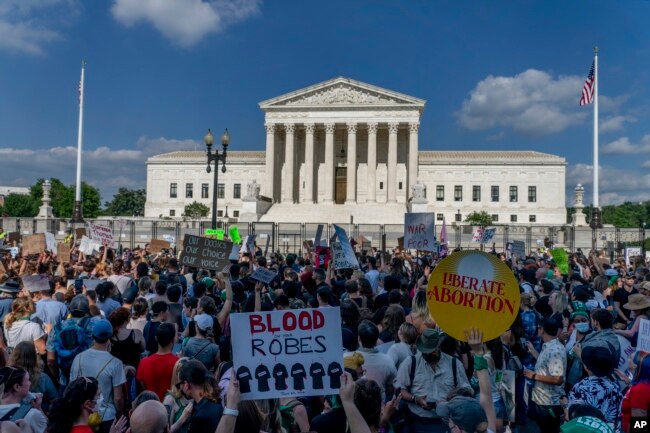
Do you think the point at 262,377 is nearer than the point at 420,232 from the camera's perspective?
Yes

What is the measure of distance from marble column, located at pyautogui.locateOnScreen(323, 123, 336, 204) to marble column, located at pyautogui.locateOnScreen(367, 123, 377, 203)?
13.9 ft

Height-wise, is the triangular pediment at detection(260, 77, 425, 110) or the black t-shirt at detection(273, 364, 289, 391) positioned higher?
the triangular pediment at detection(260, 77, 425, 110)

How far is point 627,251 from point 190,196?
229 feet

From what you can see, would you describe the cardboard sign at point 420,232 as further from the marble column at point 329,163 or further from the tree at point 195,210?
the tree at point 195,210

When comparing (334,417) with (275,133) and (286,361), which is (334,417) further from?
(275,133)

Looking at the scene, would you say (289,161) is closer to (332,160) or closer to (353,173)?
(332,160)

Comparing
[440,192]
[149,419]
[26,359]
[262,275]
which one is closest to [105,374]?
[26,359]

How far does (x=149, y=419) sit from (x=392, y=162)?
64231mm

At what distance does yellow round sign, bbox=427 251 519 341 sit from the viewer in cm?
433

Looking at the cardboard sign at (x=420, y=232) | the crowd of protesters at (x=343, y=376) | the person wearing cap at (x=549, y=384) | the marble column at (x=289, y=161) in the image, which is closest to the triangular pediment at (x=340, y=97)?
the marble column at (x=289, y=161)

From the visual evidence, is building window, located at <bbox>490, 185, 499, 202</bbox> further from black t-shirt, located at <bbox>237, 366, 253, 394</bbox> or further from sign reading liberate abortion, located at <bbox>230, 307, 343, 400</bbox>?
black t-shirt, located at <bbox>237, 366, 253, 394</bbox>

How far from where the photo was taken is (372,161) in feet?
222

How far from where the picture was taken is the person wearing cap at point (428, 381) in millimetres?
5055

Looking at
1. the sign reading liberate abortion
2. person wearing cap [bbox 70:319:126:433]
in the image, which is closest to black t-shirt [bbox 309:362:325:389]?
the sign reading liberate abortion
